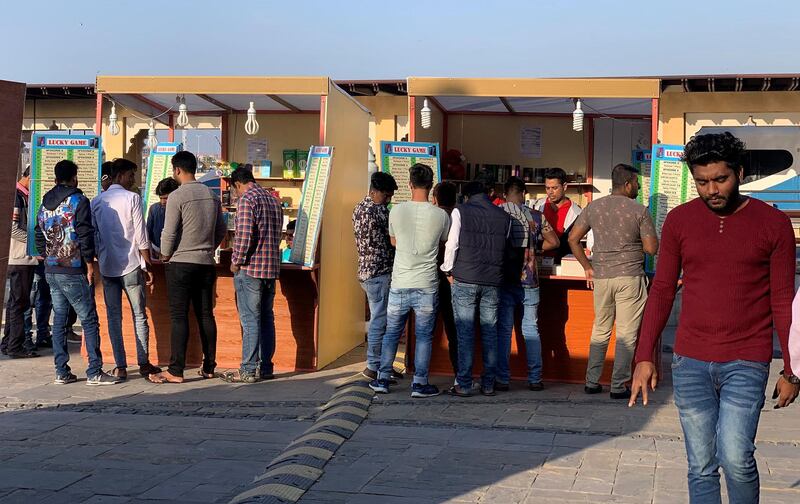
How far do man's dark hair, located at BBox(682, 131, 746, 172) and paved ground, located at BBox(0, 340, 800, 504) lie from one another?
6.69ft

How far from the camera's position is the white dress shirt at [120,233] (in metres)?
8.88

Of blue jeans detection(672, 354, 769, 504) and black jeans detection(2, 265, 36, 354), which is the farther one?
black jeans detection(2, 265, 36, 354)

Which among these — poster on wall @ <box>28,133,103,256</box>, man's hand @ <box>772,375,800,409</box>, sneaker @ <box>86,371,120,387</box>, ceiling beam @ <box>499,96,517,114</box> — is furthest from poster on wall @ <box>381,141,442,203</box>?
man's hand @ <box>772,375,800,409</box>

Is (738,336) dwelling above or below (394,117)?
below

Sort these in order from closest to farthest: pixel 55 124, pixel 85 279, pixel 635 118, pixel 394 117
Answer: pixel 85 279 < pixel 635 118 < pixel 394 117 < pixel 55 124

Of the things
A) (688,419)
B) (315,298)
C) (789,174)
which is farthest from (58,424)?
(789,174)

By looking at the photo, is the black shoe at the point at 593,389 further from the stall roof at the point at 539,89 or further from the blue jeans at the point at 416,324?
the stall roof at the point at 539,89

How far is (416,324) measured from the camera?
28.2 feet

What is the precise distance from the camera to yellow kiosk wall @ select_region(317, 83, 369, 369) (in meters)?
9.86

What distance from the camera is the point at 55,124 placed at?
52.9 feet

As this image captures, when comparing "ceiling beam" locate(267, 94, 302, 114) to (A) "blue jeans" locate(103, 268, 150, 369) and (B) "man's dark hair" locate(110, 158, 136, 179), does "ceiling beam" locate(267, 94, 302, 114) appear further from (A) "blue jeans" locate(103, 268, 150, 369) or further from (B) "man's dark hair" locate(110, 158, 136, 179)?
(A) "blue jeans" locate(103, 268, 150, 369)

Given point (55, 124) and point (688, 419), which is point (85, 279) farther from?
point (55, 124)

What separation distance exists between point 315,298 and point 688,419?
5815 mm

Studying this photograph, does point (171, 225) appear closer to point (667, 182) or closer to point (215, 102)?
point (215, 102)
